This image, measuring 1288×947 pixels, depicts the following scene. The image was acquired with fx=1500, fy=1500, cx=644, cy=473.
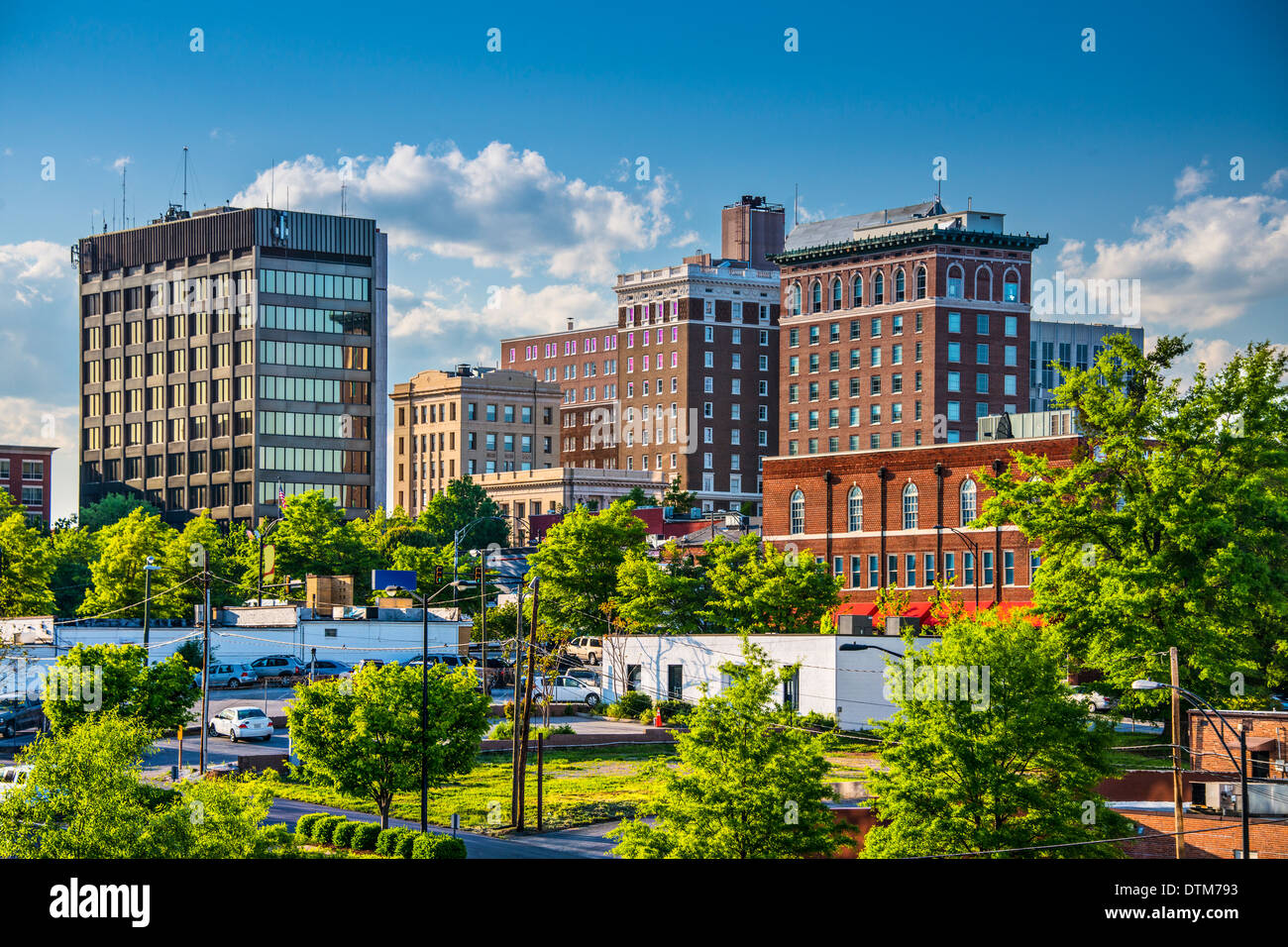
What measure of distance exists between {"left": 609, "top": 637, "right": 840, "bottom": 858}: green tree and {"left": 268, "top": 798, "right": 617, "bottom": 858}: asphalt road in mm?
4565

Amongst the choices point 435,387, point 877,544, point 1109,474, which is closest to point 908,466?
point 877,544

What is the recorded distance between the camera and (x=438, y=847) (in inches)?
1447

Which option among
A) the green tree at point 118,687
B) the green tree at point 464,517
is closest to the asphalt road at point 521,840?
the green tree at point 118,687

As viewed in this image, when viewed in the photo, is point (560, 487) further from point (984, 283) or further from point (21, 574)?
point (21, 574)

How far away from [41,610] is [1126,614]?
6617 cm

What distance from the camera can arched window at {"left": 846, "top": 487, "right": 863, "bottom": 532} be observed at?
9406 centimetres

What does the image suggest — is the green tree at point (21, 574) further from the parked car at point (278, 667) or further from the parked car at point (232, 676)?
the parked car at point (278, 667)

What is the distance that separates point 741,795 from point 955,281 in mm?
111434


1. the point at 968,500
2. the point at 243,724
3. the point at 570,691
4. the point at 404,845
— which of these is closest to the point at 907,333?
the point at 968,500

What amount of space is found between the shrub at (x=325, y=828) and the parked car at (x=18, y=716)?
23943mm

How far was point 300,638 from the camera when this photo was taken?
78875mm

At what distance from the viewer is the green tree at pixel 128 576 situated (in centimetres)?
9244

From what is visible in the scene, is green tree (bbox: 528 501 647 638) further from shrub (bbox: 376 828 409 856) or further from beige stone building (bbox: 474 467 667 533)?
beige stone building (bbox: 474 467 667 533)
